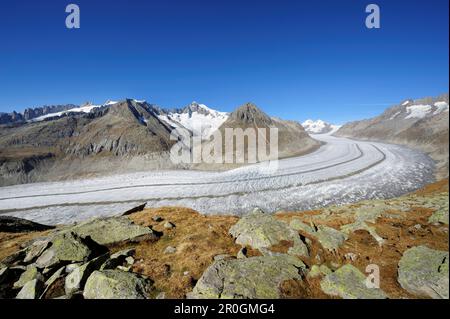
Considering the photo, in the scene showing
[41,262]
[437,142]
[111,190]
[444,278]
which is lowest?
[111,190]

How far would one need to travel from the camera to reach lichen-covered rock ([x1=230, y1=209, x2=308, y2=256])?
10.5 meters

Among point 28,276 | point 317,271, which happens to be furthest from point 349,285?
point 28,276

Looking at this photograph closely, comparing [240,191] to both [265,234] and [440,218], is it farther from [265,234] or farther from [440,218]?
[265,234]

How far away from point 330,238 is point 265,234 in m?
3.19

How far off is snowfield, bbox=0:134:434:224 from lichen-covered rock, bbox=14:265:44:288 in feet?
111

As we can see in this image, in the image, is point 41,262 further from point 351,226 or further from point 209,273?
point 351,226

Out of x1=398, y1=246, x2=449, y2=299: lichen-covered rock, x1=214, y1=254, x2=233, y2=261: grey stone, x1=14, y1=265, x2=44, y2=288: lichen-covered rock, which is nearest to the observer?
x1=398, y1=246, x2=449, y2=299: lichen-covered rock

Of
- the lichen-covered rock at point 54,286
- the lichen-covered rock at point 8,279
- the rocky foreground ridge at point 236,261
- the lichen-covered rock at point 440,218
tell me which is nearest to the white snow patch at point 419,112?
the lichen-covered rock at point 440,218

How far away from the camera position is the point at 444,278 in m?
6.93

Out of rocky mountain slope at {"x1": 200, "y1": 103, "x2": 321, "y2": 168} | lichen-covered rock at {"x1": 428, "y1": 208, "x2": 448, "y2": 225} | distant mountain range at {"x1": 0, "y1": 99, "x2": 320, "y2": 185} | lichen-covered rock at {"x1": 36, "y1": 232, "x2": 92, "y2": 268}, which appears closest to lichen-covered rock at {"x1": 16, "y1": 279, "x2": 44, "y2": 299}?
lichen-covered rock at {"x1": 36, "y1": 232, "x2": 92, "y2": 268}

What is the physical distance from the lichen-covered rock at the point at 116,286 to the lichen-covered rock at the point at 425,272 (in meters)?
8.48

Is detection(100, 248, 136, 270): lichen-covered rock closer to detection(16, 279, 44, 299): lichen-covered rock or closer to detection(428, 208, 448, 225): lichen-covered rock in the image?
detection(16, 279, 44, 299): lichen-covered rock

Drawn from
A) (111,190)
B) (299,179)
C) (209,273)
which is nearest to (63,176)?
(111,190)
